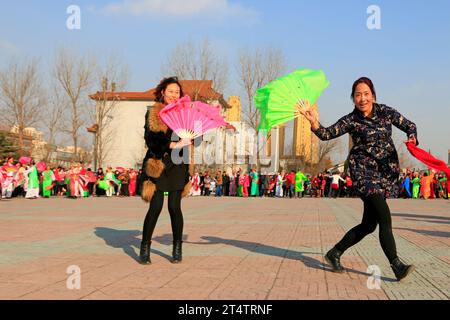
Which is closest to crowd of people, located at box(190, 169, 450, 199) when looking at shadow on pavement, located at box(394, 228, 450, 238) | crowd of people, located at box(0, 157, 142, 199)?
crowd of people, located at box(0, 157, 142, 199)

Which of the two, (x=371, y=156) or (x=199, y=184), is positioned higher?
(x=371, y=156)

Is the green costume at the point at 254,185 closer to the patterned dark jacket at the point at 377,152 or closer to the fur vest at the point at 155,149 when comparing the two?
the fur vest at the point at 155,149

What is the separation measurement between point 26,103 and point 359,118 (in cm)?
4810

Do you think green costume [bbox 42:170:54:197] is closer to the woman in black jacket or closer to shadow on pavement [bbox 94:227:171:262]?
→ shadow on pavement [bbox 94:227:171:262]

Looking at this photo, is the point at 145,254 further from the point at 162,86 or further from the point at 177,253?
the point at 162,86

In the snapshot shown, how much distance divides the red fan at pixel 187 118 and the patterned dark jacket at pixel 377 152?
172 cm

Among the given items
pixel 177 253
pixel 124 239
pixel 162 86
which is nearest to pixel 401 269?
pixel 177 253

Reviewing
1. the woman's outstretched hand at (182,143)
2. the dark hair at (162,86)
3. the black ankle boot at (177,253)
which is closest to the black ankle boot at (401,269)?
the black ankle boot at (177,253)

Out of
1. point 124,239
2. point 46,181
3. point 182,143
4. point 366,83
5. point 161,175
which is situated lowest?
point 124,239

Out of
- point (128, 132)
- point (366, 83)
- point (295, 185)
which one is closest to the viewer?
point (366, 83)

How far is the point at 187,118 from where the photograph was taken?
601 centimetres

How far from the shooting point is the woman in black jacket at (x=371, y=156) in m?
5.22

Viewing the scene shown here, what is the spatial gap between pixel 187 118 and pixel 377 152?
214cm
